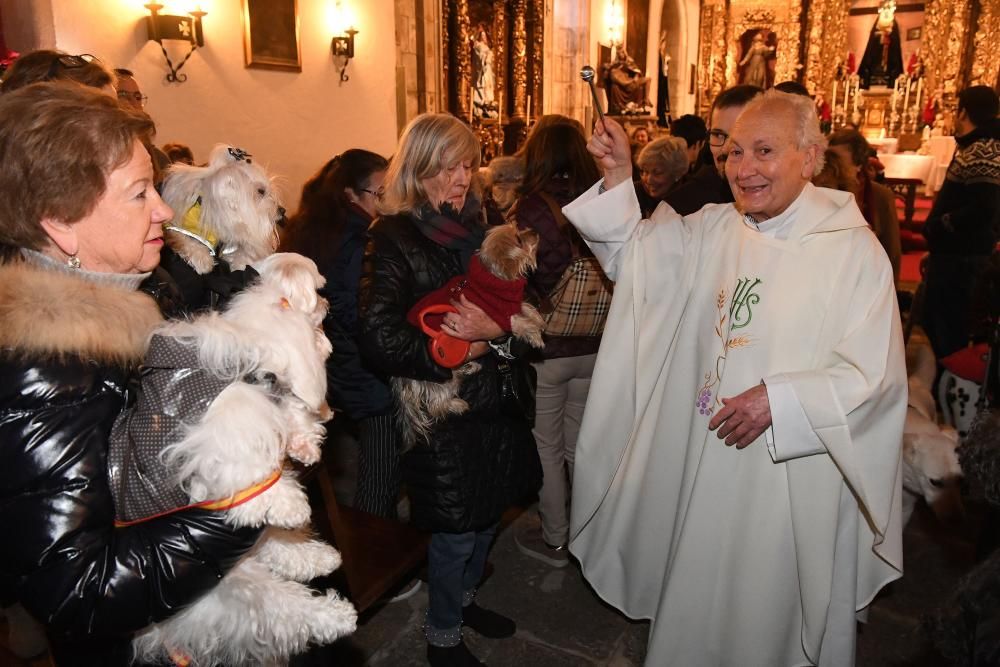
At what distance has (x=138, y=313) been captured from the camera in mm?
1100

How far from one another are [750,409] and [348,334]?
172 cm

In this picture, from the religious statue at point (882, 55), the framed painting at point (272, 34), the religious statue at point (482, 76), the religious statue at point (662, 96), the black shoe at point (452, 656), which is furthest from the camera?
the religious statue at point (882, 55)

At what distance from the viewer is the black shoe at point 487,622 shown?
2.58m

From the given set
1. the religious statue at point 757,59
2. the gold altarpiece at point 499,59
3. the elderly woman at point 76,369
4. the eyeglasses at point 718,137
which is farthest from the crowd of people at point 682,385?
the religious statue at point 757,59

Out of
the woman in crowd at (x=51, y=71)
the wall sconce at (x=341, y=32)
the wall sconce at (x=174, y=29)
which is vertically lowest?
the woman in crowd at (x=51, y=71)

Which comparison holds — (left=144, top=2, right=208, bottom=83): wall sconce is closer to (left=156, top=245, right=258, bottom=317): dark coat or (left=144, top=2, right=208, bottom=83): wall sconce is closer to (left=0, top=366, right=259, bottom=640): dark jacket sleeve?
(left=156, top=245, right=258, bottom=317): dark coat

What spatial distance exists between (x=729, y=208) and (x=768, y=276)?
1.19 ft

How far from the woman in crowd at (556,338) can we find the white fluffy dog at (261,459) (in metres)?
1.43

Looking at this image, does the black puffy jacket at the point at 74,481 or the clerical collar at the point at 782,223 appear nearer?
the black puffy jacket at the point at 74,481

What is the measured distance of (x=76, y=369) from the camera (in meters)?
1.01

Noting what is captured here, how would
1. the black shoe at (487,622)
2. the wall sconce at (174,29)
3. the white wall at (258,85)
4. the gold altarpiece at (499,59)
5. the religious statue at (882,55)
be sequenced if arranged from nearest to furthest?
the black shoe at (487,622), the white wall at (258,85), the wall sconce at (174,29), the gold altarpiece at (499,59), the religious statue at (882,55)

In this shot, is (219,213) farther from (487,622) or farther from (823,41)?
(823,41)

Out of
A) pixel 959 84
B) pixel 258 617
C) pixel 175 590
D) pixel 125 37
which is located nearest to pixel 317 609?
pixel 258 617

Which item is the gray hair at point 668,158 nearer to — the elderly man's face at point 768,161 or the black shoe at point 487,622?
the elderly man's face at point 768,161
